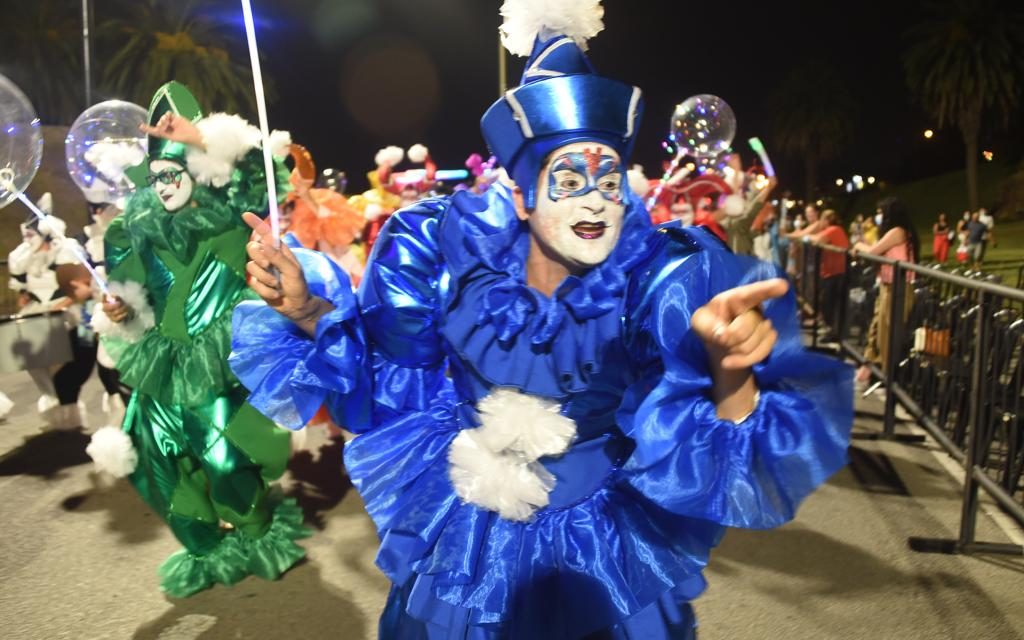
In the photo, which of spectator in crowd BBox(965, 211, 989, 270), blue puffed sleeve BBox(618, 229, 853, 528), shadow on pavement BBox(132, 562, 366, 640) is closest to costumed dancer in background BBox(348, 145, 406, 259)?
shadow on pavement BBox(132, 562, 366, 640)

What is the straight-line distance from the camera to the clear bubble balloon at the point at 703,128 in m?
7.79

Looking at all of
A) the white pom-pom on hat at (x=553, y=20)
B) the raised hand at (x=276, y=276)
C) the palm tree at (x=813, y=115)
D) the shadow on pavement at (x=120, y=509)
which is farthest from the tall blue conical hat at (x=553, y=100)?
the palm tree at (x=813, y=115)

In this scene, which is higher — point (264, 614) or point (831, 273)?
point (831, 273)

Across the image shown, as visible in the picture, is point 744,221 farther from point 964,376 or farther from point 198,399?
point 198,399

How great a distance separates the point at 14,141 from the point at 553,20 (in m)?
2.22

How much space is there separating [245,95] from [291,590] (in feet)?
102

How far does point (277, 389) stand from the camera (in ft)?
7.76

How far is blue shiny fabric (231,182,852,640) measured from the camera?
1.75 metres

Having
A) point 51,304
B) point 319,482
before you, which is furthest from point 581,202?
point 51,304

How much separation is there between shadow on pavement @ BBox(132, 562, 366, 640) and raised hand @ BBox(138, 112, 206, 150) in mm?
2119

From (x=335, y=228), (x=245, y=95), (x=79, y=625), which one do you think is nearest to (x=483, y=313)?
(x=79, y=625)

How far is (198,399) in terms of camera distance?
3.98 m

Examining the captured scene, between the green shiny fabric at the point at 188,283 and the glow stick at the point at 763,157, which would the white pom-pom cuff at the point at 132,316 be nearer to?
→ the green shiny fabric at the point at 188,283

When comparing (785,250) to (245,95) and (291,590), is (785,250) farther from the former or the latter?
(245,95)
